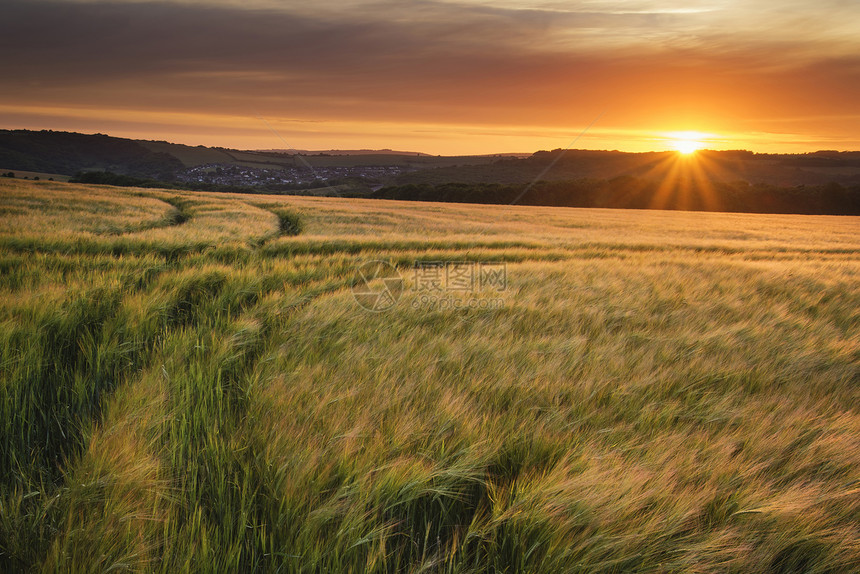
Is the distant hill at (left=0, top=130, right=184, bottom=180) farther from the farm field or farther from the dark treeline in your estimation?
the farm field

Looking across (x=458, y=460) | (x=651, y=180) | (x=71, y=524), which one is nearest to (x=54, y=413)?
(x=71, y=524)

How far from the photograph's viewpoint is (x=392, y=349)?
107 inches

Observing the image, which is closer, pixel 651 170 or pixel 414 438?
pixel 414 438

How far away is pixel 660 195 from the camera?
67062mm

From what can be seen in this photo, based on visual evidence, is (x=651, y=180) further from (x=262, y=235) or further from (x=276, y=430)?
(x=276, y=430)

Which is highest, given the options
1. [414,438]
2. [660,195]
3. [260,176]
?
[260,176]

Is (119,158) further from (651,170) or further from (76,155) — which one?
(651,170)

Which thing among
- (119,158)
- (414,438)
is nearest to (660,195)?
(414,438)

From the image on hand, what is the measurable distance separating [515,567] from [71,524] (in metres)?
1.35

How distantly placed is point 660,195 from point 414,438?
7840 centimetres

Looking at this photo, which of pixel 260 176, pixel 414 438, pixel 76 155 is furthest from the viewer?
pixel 76 155

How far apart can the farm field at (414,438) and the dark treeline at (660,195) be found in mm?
57315

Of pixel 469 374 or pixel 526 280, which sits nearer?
pixel 469 374

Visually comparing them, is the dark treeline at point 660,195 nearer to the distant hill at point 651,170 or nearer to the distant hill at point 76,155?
the distant hill at point 651,170
